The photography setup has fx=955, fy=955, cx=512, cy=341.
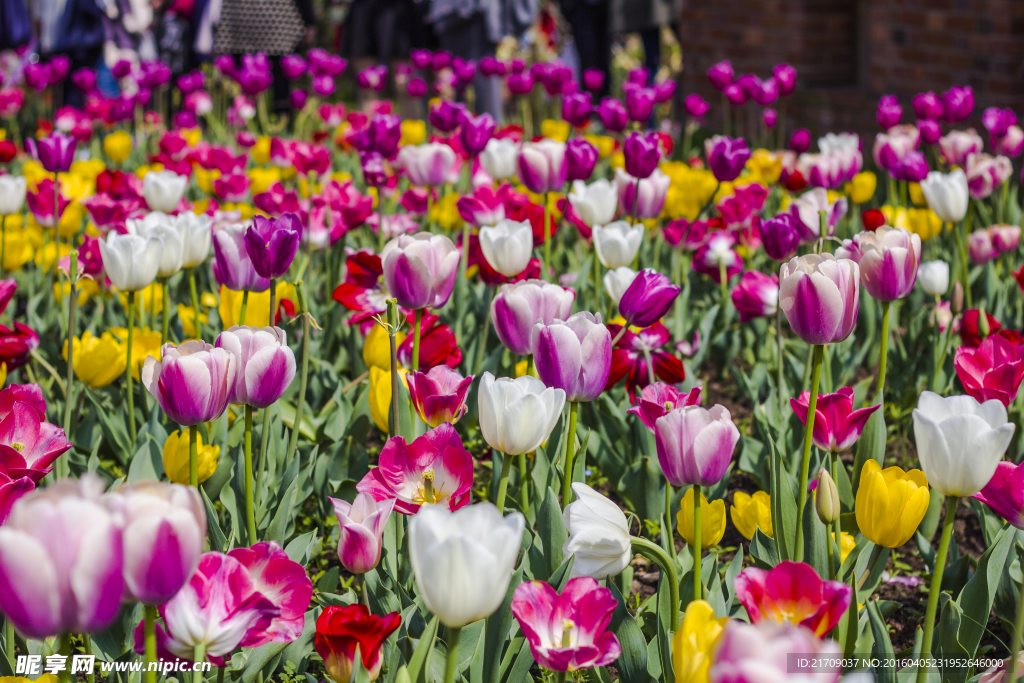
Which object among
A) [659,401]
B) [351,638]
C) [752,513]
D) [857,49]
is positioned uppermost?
[857,49]

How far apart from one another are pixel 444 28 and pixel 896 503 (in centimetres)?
597

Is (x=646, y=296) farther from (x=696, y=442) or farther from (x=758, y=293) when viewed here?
(x=758, y=293)

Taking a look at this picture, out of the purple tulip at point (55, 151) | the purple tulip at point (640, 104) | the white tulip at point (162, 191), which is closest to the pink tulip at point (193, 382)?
the white tulip at point (162, 191)

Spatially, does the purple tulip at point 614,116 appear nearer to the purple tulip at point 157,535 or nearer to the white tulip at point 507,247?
the white tulip at point 507,247

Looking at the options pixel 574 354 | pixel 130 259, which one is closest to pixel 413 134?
pixel 130 259

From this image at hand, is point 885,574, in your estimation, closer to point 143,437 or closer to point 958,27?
point 143,437

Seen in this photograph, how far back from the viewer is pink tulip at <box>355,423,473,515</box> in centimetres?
110

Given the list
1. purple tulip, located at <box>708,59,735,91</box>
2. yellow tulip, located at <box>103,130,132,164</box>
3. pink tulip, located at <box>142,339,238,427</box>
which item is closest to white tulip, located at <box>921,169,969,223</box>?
pink tulip, located at <box>142,339,238,427</box>

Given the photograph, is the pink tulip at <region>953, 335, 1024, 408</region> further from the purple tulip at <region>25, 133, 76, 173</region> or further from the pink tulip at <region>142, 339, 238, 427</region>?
the purple tulip at <region>25, 133, 76, 173</region>

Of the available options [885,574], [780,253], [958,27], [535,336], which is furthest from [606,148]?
[535,336]

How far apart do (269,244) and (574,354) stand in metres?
0.57

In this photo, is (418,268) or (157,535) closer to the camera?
(157,535)

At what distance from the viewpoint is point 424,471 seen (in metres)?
1.13

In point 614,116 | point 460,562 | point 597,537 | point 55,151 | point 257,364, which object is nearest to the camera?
point 460,562
